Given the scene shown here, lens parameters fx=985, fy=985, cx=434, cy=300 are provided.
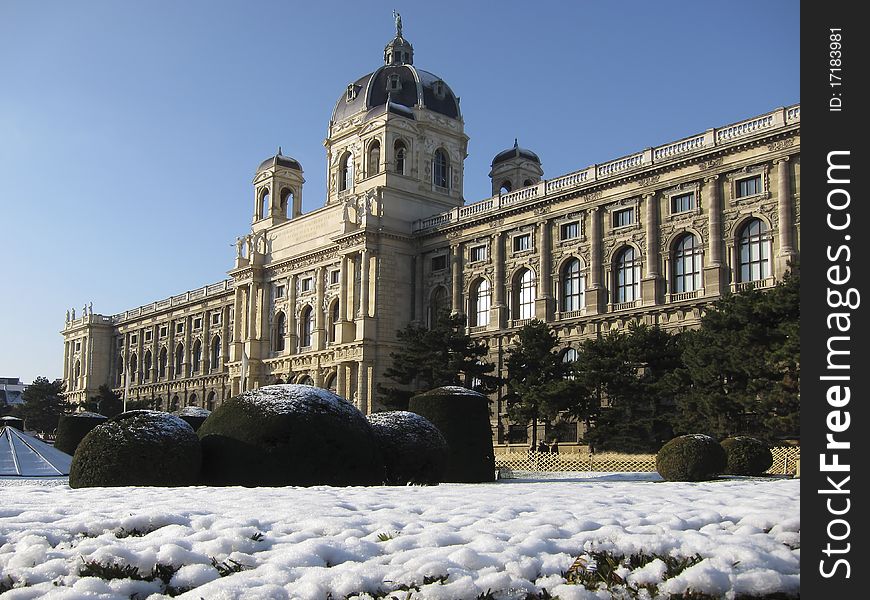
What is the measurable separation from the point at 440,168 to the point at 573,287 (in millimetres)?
21159

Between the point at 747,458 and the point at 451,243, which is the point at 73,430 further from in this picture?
the point at 451,243

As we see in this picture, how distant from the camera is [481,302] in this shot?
59.3m

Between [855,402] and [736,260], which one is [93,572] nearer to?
[855,402]

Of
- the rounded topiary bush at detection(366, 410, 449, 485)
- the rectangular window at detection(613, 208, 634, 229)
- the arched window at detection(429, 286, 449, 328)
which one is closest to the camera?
the rounded topiary bush at detection(366, 410, 449, 485)

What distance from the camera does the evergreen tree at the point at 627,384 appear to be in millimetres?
42219

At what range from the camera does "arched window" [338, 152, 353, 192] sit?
7344 cm

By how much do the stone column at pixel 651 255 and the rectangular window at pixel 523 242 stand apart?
8.33m

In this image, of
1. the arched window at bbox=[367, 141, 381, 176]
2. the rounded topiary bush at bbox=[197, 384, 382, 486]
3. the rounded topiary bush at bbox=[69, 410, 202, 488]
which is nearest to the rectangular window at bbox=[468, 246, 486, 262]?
the arched window at bbox=[367, 141, 381, 176]

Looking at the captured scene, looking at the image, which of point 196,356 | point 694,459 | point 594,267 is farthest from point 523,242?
point 196,356

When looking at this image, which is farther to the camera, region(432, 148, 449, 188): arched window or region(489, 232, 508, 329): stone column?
region(432, 148, 449, 188): arched window

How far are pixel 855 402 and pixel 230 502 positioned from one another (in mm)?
7488

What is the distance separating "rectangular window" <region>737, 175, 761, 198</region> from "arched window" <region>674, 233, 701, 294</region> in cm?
318

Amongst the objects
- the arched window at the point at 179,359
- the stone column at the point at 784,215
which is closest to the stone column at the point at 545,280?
the stone column at the point at 784,215

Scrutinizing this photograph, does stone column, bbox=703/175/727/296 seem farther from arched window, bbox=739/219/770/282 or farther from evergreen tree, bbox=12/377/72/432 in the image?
evergreen tree, bbox=12/377/72/432
